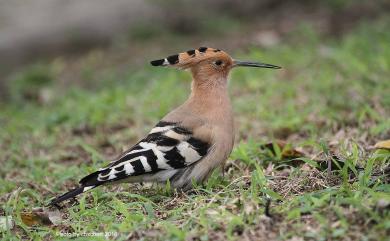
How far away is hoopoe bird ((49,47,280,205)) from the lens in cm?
349

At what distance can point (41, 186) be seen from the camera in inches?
165

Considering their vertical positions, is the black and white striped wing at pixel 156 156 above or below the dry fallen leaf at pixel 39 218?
above

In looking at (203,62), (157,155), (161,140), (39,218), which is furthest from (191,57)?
(39,218)

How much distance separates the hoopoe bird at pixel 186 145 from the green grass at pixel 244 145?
0.11 meters

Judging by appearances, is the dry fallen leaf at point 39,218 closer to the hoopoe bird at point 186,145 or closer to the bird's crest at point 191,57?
the hoopoe bird at point 186,145

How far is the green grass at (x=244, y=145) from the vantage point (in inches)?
112

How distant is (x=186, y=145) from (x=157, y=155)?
0.59ft

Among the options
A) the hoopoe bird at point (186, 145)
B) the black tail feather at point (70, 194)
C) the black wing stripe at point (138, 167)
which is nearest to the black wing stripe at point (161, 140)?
the hoopoe bird at point (186, 145)

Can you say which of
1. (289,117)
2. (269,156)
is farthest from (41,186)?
(289,117)

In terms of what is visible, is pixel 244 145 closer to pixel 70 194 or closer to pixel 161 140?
pixel 161 140

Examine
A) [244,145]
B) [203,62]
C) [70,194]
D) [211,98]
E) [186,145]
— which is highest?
[203,62]

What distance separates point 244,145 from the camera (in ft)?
14.3

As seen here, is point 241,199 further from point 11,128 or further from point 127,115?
point 11,128

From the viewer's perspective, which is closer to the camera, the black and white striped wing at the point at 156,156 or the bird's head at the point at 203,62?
the black and white striped wing at the point at 156,156
